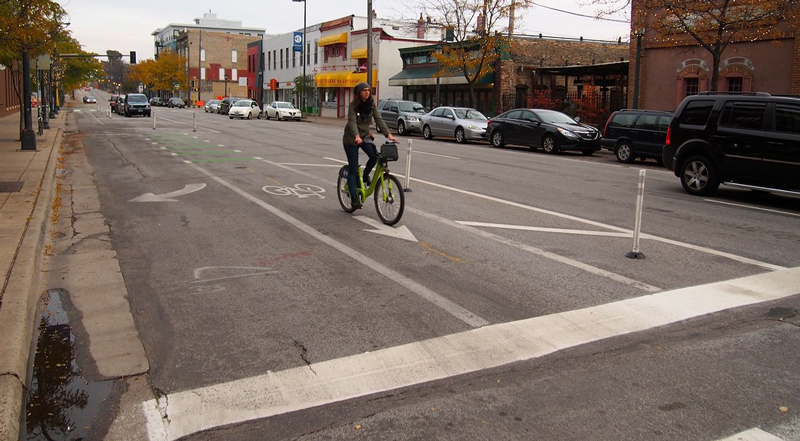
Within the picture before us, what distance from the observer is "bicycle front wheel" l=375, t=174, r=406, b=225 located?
911 centimetres

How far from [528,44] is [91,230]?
33.3 m

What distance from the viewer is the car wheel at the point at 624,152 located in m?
20.7

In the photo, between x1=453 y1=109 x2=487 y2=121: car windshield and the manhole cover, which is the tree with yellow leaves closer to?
x1=453 y1=109 x2=487 y2=121: car windshield

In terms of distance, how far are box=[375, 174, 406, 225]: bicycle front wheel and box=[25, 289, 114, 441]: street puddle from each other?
4.61 metres

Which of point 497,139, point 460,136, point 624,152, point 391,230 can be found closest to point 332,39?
point 460,136

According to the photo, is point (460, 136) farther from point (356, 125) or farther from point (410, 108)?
point (356, 125)

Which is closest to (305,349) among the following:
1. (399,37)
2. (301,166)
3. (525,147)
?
(301,166)

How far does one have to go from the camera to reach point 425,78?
42.8 metres

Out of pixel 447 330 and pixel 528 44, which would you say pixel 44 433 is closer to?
pixel 447 330

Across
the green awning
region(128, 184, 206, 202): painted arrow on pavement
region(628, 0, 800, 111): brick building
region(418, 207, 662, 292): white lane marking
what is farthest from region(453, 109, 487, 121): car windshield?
region(418, 207, 662, 292): white lane marking

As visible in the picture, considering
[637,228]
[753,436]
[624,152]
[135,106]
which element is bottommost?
[753,436]

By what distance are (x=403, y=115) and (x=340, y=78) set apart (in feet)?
71.7

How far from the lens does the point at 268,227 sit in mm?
9180

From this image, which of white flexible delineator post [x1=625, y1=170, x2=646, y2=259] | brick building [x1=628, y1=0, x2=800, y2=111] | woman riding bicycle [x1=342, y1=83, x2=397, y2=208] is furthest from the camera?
brick building [x1=628, y1=0, x2=800, y2=111]
